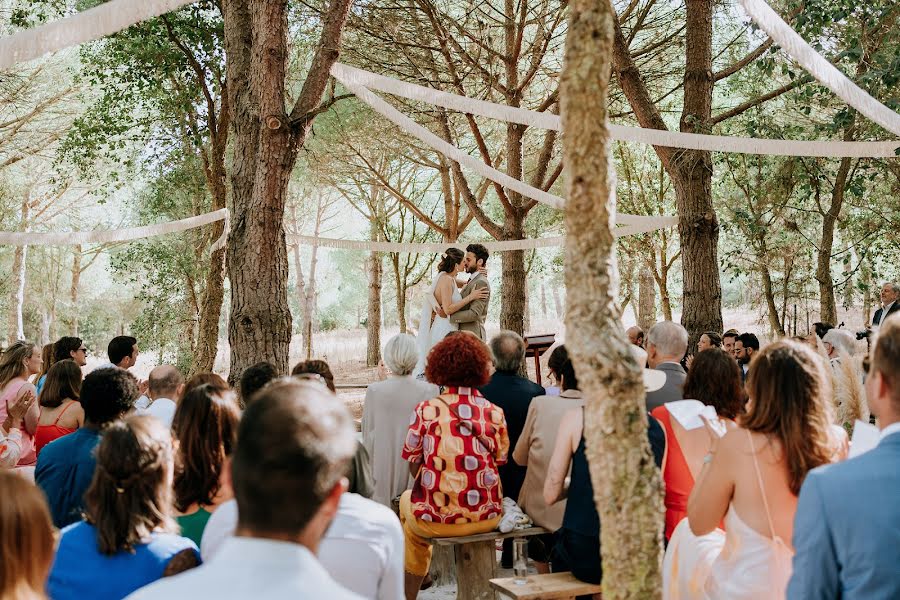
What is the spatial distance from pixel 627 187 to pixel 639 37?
6.32 meters

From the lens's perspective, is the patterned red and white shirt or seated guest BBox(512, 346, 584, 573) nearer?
the patterned red and white shirt

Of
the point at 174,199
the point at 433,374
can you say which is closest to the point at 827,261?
the point at 433,374

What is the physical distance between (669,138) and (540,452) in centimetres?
299

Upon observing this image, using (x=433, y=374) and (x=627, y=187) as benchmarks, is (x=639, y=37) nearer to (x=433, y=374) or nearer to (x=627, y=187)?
(x=627, y=187)

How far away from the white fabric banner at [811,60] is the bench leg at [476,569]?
12.5 ft

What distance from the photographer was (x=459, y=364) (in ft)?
13.5

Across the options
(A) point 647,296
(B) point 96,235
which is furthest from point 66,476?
(A) point 647,296

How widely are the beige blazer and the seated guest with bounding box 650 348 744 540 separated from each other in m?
0.74

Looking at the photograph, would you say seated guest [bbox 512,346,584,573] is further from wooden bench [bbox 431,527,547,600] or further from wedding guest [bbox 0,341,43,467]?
wedding guest [bbox 0,341,43,467]

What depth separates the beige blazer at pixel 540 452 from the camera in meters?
4.39

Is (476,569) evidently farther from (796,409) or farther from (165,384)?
(796,409)

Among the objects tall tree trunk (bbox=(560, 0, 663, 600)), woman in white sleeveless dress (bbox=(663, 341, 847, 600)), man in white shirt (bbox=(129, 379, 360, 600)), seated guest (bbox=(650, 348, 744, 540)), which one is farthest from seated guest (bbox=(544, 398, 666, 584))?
man in white shirt (bbox=(129, 379, 360, 600))

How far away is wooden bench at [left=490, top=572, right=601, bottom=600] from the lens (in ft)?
11.0

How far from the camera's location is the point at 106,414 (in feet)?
10.6
